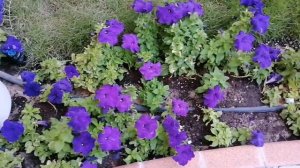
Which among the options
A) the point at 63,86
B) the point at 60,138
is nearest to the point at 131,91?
the point at 63,86

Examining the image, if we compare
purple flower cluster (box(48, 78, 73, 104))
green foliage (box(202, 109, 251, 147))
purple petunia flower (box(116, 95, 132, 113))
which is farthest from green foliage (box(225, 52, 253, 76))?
purple flower cluster (box(48, 78, 73, 104))

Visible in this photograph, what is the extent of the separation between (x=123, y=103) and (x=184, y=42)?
1.87 ft

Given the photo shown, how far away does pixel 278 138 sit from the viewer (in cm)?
254

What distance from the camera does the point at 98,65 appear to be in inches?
104

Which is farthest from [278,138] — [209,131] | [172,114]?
[172,114]

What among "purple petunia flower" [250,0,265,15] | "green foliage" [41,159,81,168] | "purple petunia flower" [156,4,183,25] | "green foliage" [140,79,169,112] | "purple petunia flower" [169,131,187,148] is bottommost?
"green foliage" [41,159,81,168]

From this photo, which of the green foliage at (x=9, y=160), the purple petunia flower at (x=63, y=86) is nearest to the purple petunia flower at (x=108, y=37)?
the purple petunia flower at (x=63, y=86)

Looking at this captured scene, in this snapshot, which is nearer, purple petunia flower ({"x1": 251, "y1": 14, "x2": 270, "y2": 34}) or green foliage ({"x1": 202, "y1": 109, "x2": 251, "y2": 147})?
green foliage ({"x1": 202, "y1": 109, "x2": 251, "y2": 147})

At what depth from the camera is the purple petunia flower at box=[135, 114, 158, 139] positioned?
2279 mm

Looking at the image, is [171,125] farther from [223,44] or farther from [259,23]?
[259,23]

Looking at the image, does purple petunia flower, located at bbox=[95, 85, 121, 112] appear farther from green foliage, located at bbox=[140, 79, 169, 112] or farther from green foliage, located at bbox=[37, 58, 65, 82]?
green foliage, located at bbox=[37, 58, 65, 82]

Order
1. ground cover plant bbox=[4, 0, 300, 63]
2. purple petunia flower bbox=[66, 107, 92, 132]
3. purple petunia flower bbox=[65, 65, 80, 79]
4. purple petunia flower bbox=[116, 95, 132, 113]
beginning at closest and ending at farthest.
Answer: purple petunia flower bbox=[66, 107, 92, 132] → purple petunia flower bbox=[116, 95, 132, 113] → purple petunia flower bbox=[65, 65, 80, 79] → ground cover plant bbox=[4, 0, 300, 63]

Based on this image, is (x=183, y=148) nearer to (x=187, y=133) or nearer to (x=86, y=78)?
(x=187, y=133)

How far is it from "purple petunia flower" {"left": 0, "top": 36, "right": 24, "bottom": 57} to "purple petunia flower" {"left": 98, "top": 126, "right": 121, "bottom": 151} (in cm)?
80
